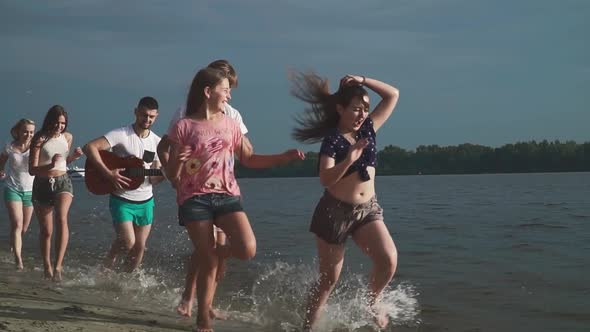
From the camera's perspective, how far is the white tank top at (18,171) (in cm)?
958

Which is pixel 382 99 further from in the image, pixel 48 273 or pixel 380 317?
pixel 48 273

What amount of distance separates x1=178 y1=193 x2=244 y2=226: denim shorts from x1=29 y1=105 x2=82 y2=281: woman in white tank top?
3.39 meters

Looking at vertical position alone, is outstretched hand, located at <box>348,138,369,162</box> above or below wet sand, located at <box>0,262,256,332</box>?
above

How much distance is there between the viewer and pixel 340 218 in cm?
534

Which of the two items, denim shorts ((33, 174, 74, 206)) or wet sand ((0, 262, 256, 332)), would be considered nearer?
wet sand ((0, 262, 256, 332))

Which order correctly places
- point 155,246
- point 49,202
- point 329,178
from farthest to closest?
1. point 155,246
2. point 49,202
3. point 329,178

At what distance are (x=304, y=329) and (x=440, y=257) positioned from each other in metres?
6.28

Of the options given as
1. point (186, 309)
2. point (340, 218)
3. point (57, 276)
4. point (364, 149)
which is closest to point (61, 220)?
point (57, 276)

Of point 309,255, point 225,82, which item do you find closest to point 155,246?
point 309,255

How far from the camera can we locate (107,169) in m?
7.13

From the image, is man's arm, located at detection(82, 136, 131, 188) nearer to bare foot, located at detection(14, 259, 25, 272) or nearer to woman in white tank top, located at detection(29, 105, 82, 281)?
woman in white tank top, located at detection(29, 105, 82, 281)

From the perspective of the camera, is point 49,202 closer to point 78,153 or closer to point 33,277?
point 78,153

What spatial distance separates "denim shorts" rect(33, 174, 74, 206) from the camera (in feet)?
26.4

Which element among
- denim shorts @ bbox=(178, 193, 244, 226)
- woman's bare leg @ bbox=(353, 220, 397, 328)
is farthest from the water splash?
denim shorts @ bbox=(178, 193, 244, 226)
